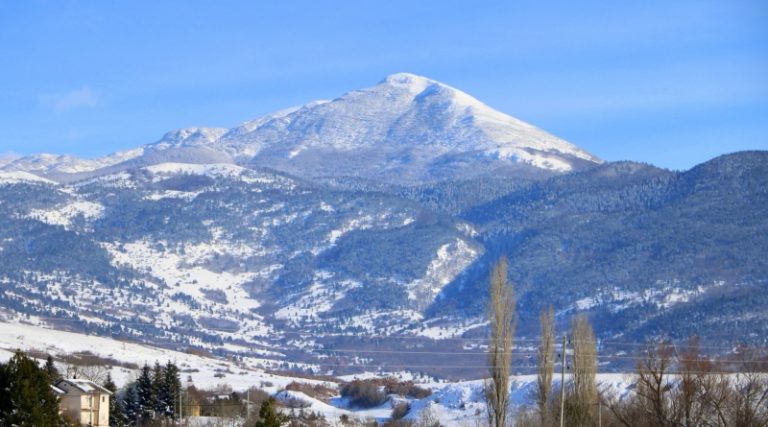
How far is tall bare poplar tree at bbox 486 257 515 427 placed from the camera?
9494cm

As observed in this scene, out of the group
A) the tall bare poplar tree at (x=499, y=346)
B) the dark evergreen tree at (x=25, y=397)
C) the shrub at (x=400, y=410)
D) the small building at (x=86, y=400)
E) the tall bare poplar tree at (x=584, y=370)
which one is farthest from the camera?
the shrub at (x=400, y=410)

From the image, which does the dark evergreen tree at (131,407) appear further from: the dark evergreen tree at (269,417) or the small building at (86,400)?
the dark evergreen tree at (269,417)

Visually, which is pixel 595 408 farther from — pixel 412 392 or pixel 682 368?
pixel 412 392

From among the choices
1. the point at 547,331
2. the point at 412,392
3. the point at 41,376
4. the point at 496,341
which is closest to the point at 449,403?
the point at 412,392

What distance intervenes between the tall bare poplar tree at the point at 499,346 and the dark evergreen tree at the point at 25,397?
34.5 meters

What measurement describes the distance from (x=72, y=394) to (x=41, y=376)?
45.7 metres

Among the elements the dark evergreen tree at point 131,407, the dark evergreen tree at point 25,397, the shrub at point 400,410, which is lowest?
the shrub at point 400,410

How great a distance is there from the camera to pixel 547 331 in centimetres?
11056

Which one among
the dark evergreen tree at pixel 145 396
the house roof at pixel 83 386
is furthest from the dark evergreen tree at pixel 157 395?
the house roof at pixel 83 386

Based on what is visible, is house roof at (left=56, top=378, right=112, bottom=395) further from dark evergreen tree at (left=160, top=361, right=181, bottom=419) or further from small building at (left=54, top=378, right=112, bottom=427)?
dark evergreen tree at (left=160, top=361, right=181, bottom=419)

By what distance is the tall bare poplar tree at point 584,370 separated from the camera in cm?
10781

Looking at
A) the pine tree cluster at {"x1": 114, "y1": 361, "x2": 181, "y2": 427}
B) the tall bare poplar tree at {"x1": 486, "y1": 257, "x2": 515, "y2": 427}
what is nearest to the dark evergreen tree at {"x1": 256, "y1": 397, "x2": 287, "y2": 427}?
the tall bare poplar tree at {"x1": 486, "y1": 257, "x2": 515, "y2": 427}

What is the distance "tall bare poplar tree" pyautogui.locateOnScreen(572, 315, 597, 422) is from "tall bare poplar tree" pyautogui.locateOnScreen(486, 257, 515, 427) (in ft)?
30.2

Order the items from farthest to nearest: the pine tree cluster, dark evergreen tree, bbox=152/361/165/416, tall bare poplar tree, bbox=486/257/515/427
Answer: dark evergreen tree, bbox=152/361/165/416
the pine tree cluster
tall bare poplar tree, bbox=486/257/515/427
